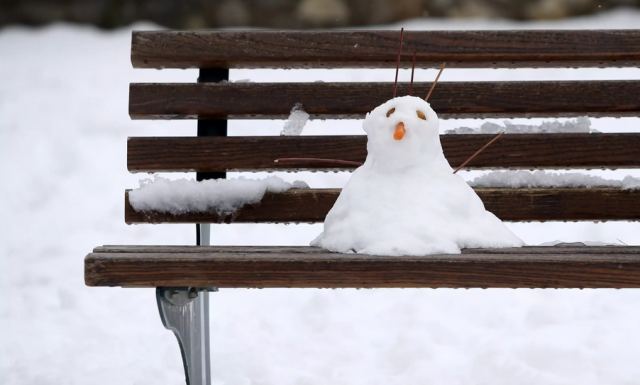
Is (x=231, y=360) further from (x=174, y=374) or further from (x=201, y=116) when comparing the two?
(x=201, y=116)

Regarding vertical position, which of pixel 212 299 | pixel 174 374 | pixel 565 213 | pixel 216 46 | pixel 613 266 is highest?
pixel 216 46

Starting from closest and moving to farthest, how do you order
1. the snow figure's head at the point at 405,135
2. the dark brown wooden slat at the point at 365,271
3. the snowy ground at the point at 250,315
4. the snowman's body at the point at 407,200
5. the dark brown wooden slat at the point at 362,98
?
the dark brown wooden slat at the point at 365,271
the snowman's body at the point at 407,200
the snow figure's head at the point at 405,135
the dark brown wooden slat at the point at 362,98
the snowy ground at the point at 250,315

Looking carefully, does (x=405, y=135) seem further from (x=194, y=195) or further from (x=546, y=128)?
(x=546, y=128)

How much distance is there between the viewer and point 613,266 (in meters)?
1.51

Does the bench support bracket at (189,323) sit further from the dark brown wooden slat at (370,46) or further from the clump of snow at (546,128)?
the clump of snow at (546,128)

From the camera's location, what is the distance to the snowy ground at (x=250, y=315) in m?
2.59

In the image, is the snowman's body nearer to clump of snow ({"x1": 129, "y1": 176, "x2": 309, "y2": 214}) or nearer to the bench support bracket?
the bench support bracket

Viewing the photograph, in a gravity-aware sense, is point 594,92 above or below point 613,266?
above

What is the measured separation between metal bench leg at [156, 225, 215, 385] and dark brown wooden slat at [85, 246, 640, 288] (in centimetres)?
13

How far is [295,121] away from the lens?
2344mm

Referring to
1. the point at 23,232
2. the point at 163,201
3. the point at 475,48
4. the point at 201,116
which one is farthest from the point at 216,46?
the point at 23,232

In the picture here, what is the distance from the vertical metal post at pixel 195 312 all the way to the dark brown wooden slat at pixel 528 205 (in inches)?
5.9

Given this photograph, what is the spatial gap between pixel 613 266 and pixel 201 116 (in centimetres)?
113

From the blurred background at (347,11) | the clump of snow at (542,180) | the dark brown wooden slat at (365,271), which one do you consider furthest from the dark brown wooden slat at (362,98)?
the blurred background at (347,11)
